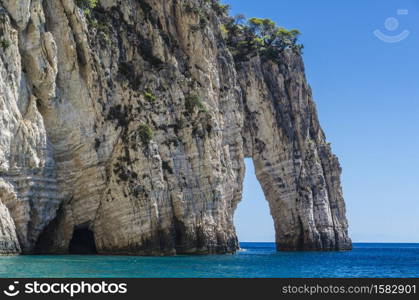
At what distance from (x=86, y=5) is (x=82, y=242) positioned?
20.0 meters

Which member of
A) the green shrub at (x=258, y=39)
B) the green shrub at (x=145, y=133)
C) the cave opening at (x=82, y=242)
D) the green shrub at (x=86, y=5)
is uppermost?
the green shrub at (x=258, y=39)

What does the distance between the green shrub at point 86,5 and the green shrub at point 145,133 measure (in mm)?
10785

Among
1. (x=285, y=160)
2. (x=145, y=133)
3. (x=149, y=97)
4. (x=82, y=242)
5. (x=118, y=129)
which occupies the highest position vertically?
(x=149, y=97)

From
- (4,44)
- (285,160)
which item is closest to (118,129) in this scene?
(4,44)

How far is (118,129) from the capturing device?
5125 centimetres

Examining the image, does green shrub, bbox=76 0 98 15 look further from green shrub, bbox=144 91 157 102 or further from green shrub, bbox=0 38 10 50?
green shrub, bbox=0 38 10 50

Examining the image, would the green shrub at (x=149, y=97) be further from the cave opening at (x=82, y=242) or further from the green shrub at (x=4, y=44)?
the green shrub at (x=4, y=44)

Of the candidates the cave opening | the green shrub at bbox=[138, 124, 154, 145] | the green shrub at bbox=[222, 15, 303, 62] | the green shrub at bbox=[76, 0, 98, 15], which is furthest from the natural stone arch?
the cave opening

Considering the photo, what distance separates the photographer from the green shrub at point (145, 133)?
5075 cm

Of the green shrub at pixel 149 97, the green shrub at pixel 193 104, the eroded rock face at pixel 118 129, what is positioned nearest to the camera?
the eroded rock face at pixel 118 129

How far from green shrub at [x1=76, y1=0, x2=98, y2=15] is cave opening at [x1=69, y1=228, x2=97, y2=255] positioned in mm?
18261

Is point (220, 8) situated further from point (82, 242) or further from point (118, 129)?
point (82, 242)

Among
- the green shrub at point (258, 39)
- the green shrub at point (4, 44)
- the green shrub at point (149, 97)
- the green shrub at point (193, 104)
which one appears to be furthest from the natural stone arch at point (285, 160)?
the green shrub at point (4, 44)

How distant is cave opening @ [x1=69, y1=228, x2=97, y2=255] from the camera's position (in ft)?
171
